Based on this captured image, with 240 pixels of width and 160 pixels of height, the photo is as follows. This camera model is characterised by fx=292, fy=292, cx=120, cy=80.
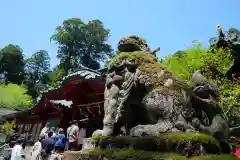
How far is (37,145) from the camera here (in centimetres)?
980

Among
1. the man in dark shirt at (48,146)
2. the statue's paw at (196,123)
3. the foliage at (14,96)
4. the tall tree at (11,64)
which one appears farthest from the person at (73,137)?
the tall tree at (11,64)

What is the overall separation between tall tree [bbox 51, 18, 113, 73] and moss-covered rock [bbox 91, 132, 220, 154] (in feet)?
140

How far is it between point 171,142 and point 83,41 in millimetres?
45724

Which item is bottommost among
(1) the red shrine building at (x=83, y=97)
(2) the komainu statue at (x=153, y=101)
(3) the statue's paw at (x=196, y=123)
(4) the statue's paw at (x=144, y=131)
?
(4) the statue's paw at (x=144, y=131)

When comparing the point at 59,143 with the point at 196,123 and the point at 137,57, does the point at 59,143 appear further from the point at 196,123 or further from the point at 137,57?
the point at 196,123

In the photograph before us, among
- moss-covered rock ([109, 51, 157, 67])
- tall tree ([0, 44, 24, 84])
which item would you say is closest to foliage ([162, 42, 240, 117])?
moss-covered rock ([109, 51, 157, 67])

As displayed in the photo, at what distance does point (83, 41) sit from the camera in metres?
48.1

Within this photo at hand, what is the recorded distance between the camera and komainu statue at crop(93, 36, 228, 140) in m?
3.87

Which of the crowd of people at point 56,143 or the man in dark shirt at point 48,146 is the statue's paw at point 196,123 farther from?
the man in dark shirt at point 48,146

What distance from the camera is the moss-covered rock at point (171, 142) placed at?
338 cm

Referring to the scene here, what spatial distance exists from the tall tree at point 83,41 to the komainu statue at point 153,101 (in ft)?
137

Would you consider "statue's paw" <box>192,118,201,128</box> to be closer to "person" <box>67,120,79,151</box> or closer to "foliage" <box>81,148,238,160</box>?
"foliage" <box>81,148,238,160</box>

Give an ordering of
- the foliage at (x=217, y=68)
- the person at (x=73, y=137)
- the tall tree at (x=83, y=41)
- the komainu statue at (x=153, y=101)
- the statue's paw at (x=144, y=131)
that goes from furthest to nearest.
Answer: the tall tree at (x=83, y=41)
the foliage at (x=217, y=68)
the person at (x=73, y=137)
the komainu statue at (x=153, y=101)
the statue's paw at (x=144, y=131)

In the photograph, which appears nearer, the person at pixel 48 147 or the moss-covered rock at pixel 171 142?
the moss-covered rock at pixel 171 142
